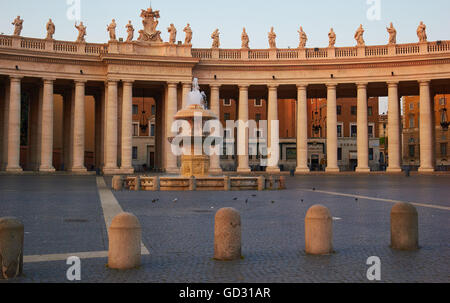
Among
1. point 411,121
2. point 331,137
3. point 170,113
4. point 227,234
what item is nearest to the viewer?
point 227,234

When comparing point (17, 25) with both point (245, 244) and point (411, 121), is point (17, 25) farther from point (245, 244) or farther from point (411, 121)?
point (411, 121)

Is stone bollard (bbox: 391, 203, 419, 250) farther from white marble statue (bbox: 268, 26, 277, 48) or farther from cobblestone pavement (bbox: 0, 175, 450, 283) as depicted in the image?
white marble statue (bbox: 268, 26, 277, 48)

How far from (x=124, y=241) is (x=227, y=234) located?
75.9 inches

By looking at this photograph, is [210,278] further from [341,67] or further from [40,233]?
[341,67]

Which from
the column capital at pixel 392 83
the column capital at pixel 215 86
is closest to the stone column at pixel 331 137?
the column capital at pixel 392 83

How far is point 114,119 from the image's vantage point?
54.3m

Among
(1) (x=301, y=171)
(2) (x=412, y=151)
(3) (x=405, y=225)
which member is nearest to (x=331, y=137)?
(1) (x=301, y=171)

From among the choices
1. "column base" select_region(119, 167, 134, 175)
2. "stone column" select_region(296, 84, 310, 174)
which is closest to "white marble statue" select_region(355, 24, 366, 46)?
"stone column" select_region(296, 84, 310, 174)

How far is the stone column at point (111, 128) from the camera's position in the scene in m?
53.8

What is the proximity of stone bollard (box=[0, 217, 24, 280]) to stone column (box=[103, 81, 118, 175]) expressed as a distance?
46.4 meters

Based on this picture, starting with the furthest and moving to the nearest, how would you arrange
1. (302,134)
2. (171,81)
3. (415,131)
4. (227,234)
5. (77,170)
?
(415,131) < (302,134) < (171,81) < (77,170) < (227,234)

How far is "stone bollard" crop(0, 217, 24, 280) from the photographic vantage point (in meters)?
7.72

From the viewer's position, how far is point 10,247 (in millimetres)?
7746
